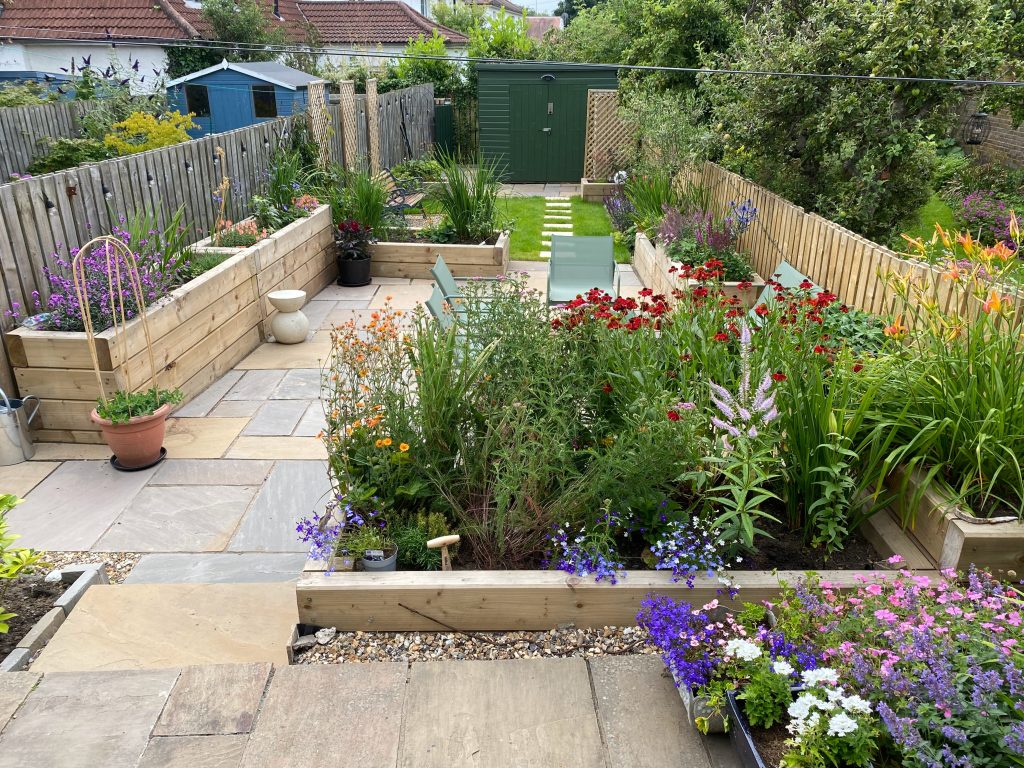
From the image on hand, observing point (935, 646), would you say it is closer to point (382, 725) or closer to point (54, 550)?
point (382, 725)

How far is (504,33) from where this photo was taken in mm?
17812

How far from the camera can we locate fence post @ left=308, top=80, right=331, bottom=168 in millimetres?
9125

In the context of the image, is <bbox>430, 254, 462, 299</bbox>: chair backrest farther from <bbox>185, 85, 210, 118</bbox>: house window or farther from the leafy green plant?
<bbox>185, 85, 210, 118</bbox>: house window

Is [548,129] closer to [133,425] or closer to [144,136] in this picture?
[144,136]

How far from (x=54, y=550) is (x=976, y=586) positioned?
3838 mm

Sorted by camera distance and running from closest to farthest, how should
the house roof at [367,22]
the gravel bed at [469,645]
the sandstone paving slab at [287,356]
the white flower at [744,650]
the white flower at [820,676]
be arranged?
1. the white flower at [820,676]
2. the white flower at [744,650]
3. the gravel bed at [469,645]
4. the sandstone paving slab at [287,356]
5. the house roof at [367,22]

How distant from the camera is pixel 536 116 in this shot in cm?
1456

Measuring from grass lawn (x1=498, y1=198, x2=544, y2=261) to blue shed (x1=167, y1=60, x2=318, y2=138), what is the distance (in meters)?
3.64

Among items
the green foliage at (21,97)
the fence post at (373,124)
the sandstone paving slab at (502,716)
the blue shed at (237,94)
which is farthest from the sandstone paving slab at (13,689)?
the blue shed at (237,94)

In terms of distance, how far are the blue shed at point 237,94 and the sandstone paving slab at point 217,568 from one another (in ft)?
31.6

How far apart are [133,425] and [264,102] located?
9293 millimetres

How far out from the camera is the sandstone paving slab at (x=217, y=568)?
3.44 metres

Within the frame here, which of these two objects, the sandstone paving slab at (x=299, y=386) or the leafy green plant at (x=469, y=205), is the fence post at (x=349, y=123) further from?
the sandstone paving slab at (x=299, y=386)

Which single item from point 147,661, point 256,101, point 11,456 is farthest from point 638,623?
point 256,101
